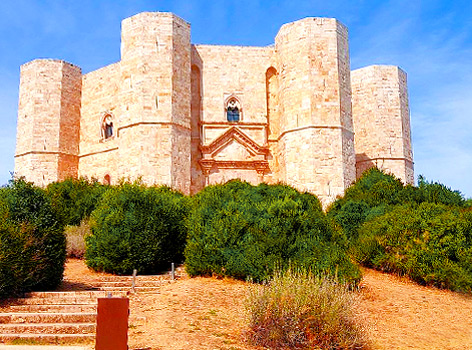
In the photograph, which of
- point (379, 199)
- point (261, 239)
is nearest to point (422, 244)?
point (261, 239)

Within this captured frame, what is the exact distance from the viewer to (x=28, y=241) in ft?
27.7

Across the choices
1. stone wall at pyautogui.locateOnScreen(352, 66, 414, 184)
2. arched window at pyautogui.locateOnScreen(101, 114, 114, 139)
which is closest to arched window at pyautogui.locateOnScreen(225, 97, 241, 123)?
arched window at pyautogui.locateOnScreen(101, 114, 114, 139)

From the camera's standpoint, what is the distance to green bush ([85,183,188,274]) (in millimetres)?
11430

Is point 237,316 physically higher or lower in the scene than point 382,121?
lower

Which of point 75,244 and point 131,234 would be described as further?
point 75,244

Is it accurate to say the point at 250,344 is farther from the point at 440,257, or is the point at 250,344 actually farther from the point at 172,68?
the point at 172,68

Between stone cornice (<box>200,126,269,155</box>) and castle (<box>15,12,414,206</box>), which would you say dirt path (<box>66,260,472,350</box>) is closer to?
castle (<box>15,12,414,206</box>)

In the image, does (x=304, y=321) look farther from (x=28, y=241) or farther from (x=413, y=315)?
(x=28, y=241)

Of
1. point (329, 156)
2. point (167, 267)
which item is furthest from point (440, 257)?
point (329, 156)

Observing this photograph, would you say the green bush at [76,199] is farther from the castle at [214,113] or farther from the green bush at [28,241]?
the green bush at [28,241]

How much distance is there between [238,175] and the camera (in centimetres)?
2425

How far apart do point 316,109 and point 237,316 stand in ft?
52.2

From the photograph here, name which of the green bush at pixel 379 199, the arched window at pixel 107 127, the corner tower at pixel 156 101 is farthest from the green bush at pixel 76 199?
the green bush at pixel 379 199

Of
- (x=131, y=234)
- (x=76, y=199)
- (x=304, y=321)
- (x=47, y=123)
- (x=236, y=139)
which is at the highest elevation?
(x=47, y=123)
